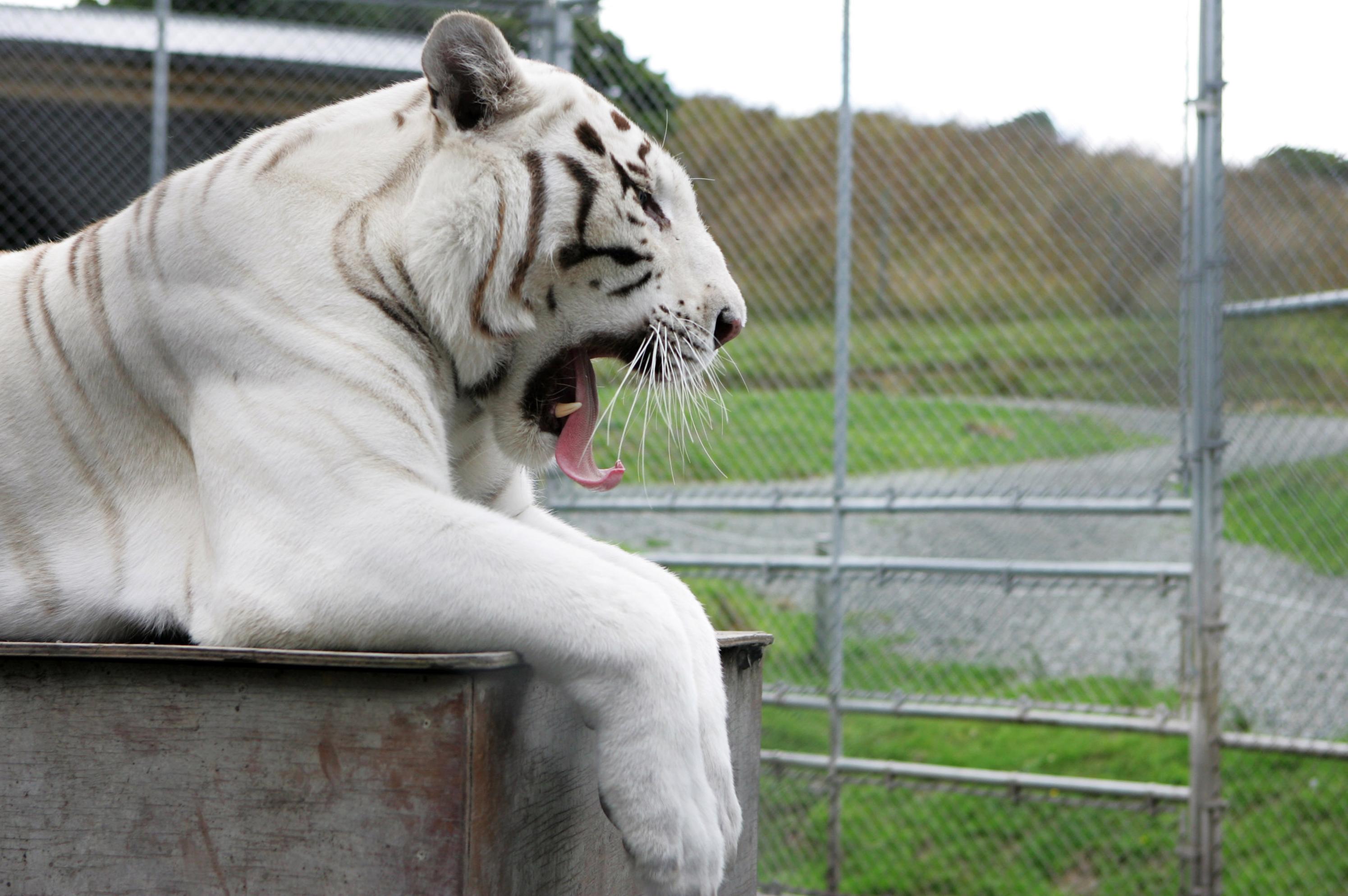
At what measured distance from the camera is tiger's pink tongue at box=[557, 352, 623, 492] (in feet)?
6.24

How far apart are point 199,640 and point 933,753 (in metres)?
3.96

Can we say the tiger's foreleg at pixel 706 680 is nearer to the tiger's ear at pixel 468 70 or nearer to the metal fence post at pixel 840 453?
the tiger's ear at pixel 468 70

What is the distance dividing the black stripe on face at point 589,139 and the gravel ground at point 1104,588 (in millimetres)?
2573

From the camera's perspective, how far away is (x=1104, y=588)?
402cm

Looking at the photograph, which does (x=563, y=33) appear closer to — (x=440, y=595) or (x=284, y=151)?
(x=284, y=151)

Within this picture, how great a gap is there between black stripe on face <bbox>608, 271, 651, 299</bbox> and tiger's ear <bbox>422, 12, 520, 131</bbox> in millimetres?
315

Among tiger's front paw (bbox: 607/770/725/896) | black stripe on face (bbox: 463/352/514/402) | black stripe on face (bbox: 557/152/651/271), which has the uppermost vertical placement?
black stripe on face (bbox: 557/152/651/271)

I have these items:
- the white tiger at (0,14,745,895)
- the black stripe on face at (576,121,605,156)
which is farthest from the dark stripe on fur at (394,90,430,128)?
the black stripe on face at (576,121,605,156)

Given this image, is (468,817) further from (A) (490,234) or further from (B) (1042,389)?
(B) (1042,389)

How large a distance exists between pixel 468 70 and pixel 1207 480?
2957 mm

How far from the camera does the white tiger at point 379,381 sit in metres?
1.51

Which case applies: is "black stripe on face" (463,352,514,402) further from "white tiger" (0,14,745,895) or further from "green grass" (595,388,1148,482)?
"green grass" (595,388,1148,482)

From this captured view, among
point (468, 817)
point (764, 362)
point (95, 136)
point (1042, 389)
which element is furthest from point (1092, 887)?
point (95, 136)

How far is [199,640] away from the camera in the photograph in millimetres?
1665
